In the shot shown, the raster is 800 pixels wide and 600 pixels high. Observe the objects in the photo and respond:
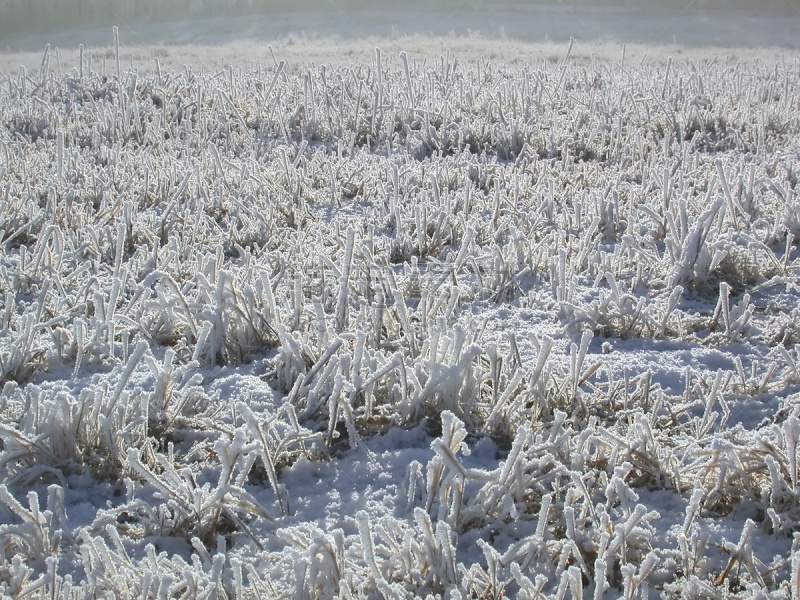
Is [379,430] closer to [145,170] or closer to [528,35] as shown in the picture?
[145,170]

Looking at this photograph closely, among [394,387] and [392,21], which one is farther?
[392,21]

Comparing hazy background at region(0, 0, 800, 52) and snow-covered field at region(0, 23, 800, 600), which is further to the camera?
hazy background at region(0, 0, 800, 52)

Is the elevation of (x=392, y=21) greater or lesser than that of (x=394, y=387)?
greater

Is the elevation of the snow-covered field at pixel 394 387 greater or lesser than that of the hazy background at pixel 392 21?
lesser

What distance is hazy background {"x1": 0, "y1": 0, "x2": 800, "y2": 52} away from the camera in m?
20.2

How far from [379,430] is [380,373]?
165 millimetres

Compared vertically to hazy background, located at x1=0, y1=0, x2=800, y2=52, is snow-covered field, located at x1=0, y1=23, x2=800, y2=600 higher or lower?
lower

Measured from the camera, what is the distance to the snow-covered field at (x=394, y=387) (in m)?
1.18

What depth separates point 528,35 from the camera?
19.3 m

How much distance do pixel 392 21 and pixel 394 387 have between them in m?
26.5

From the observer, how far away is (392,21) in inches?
993

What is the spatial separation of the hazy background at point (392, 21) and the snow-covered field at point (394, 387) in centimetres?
1634

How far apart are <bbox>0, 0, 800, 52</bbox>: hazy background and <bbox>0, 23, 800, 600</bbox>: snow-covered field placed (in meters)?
16.3

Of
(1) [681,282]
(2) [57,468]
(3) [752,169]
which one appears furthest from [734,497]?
(3) [752,169]
